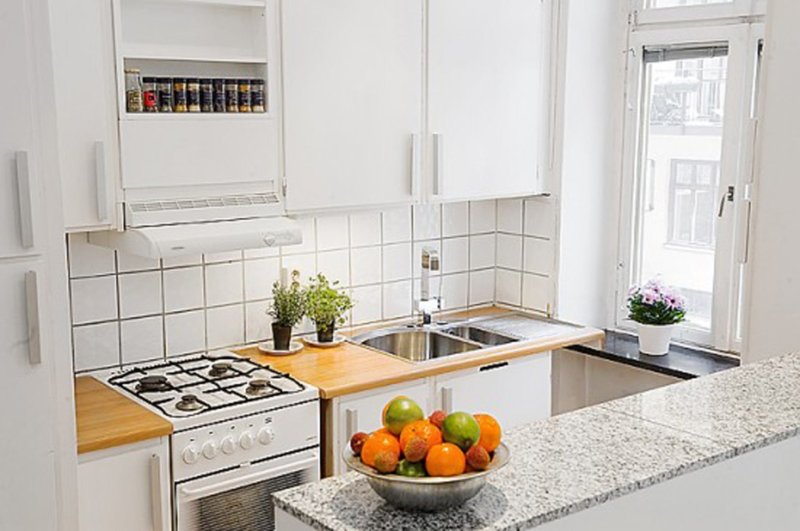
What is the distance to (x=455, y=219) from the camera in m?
4.25

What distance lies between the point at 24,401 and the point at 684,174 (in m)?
2.64

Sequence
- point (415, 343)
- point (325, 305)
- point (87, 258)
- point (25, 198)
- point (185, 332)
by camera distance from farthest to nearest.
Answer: point (415, 343)
point (325, 305)
point (185, 332)
point (87, 258)
point (25, 198)

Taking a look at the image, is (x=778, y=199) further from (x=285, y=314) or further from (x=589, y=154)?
(x=285, y=314)

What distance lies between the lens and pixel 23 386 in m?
2.49

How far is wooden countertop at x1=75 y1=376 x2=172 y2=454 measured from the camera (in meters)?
2.74

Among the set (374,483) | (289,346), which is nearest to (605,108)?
(289,346)

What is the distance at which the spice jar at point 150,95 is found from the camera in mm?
3006

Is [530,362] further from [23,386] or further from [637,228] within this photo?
[23,386]

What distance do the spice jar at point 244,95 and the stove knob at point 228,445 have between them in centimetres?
103

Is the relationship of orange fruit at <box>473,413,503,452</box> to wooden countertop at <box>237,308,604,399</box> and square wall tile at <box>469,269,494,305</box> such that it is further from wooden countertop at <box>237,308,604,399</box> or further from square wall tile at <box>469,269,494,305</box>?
square wall tile at <box>469,269,494,305</box>

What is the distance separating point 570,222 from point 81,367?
1.99 metres

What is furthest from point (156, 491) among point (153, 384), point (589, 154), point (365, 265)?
point (589, 154)

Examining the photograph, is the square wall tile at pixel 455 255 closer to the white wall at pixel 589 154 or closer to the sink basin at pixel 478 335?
the sink basin at pixel 478 335

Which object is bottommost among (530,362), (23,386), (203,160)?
(530,362)
